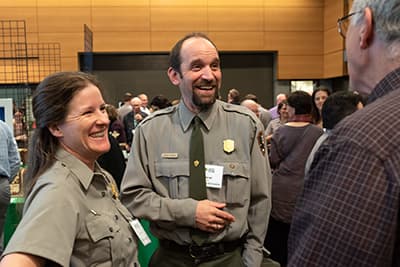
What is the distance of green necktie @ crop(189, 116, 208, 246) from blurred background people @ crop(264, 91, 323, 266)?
1473 mm

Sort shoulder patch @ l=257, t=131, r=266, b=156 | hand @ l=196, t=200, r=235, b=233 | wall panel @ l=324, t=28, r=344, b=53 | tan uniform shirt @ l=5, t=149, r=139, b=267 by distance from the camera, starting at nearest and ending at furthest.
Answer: tan uniform shirt @ l=5, t=149, r=139, b=267, hand @ l=196, t=200, r=235, b=233, shoulder patch @ l=257, t=131, r=266, b=156, wall panel @ l=324, t=28, r=344, b=53

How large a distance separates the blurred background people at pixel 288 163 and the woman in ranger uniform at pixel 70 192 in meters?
1.87

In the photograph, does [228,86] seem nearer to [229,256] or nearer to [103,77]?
[103,77]

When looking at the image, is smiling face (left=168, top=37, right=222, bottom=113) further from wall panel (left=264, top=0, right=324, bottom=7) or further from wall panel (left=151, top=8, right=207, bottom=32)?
wall panel (left=264, top=0, right=324, bottom=7)

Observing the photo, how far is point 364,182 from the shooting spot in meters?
0.75

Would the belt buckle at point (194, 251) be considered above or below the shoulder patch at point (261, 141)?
below

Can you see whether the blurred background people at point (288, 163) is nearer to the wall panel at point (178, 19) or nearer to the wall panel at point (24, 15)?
the wall panel at point (178, 19)

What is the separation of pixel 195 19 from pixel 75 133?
906 cm

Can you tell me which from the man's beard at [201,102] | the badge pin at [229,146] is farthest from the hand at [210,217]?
the man's beard at [201,102]

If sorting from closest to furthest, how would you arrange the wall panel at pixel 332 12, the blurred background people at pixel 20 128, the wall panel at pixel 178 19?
the blurred background people at pixel 20 128 → the wall panel at pixel 332 12 → the wall panel at pixel 178 19

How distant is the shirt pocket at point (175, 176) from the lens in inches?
73.5

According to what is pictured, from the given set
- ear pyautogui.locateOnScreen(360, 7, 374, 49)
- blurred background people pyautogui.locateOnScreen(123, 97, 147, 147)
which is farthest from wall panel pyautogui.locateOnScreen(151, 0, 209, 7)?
ear pyautogui.locateOnScreen(360, 7, 374, 49)

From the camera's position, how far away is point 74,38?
9875 millimetres

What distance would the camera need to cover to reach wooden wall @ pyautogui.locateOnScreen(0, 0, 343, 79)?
9.79 m
